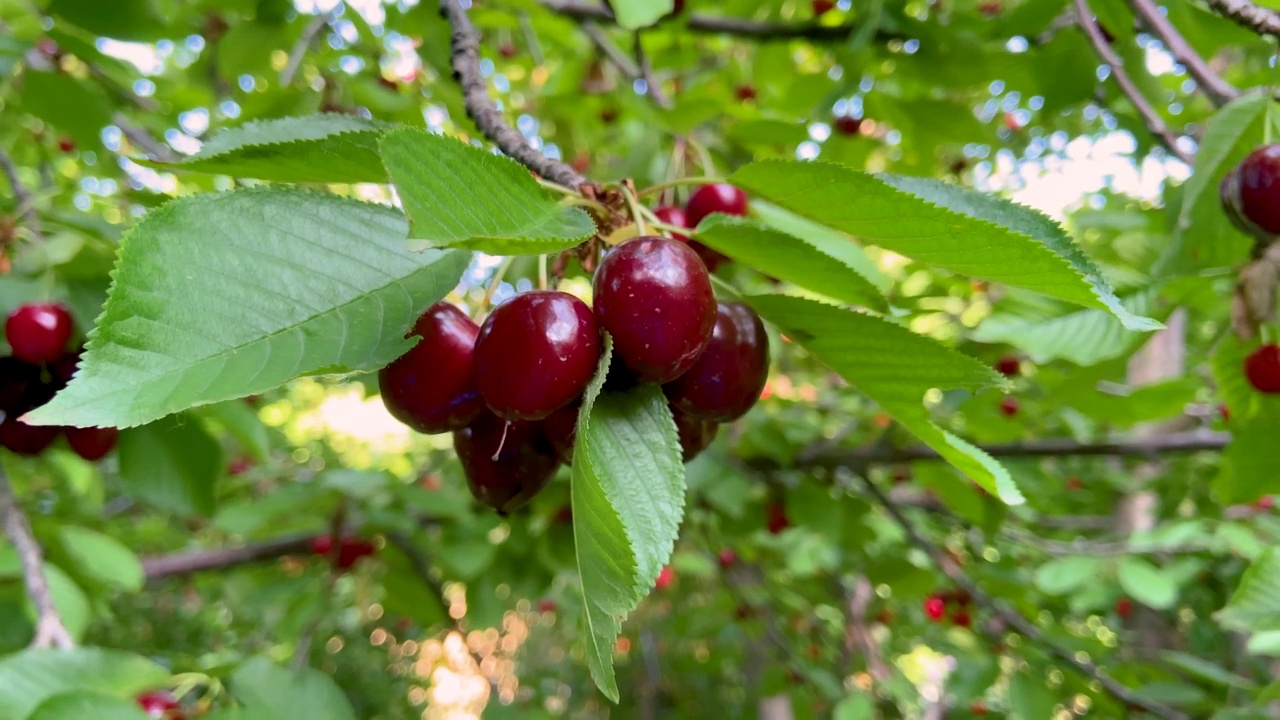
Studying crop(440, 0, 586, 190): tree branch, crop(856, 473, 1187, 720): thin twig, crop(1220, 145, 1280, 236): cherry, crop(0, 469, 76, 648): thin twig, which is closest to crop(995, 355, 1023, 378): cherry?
crop(856, 473, 1187, 720): thin twig

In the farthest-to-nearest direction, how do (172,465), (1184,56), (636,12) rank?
(172,465) → (636,12) → (1184,56)

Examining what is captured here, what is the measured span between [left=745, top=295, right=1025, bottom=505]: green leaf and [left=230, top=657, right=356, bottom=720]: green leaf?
1314 mm

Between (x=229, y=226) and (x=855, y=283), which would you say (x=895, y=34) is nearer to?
(x=855, y=283)

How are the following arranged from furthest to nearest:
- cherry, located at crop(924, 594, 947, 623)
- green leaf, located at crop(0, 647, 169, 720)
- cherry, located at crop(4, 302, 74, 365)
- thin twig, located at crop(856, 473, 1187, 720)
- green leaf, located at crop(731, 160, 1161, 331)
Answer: cherry, located at crop(924, 594, 947, 623) < thin twig, located at crop(856, 473, 1187, 720) < cherry, located at crop(4, 302, 74, 365) < green leaf, located at crop(0, 647, 169, 720) < green leaf, located at crop(731, 160, 1161, 331)

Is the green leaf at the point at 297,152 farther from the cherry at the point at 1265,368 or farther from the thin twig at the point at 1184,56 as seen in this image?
the cherry at the point at 1265,368

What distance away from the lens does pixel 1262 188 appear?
47.7 inches

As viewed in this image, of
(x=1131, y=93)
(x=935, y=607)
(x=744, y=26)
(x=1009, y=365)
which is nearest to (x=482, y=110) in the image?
(x=1131, y=93)

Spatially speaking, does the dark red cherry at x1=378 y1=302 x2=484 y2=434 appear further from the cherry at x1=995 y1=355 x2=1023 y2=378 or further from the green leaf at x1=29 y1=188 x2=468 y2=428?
the cherry at x1=995 y1=355 x2=1023 y2=378

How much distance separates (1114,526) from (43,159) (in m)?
5.86

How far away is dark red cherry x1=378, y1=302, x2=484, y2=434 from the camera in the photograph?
2.73 feet

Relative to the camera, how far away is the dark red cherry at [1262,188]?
120 cm

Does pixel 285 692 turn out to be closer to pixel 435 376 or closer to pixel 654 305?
pixel 435 376

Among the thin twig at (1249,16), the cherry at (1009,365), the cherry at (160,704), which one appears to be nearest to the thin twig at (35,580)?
the cherry at (160,704)

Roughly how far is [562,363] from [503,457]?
9.1 inches
